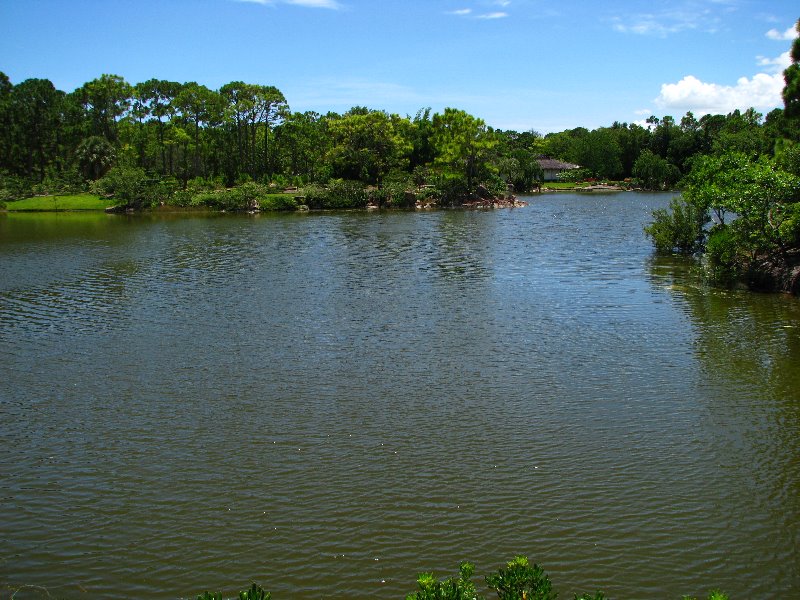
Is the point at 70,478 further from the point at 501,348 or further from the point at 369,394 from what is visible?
the point at 501,348

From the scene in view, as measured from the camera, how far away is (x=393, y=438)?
1257 centimetres

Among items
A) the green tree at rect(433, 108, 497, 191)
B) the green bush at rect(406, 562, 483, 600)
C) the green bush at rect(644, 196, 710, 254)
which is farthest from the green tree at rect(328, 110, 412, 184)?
the green bush at rect(406, 562, 483, 600)

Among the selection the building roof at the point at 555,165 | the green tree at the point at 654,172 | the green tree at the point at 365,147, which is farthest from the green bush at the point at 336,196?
the building roof at the point at 555,165

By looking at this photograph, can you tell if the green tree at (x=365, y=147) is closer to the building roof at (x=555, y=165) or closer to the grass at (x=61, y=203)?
the grass at (x=61, y=203)

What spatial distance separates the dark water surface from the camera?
8799 millimetres

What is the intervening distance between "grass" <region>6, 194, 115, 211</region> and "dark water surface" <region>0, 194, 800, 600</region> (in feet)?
179

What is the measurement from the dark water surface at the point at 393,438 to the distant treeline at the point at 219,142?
57.2 m

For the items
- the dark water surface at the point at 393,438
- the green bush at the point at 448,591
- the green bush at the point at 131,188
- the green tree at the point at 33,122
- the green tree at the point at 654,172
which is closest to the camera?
the green bush at the point at 448,591

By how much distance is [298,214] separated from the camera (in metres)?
69.3

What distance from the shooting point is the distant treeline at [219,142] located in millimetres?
81688

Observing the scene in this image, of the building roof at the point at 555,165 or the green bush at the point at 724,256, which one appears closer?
the green bush at the point at 724,256

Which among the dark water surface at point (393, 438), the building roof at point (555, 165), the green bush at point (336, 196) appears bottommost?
the dark water surface at point (393, 438)

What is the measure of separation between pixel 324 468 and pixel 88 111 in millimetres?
93579

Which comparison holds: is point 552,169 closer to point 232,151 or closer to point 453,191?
point 453,191
